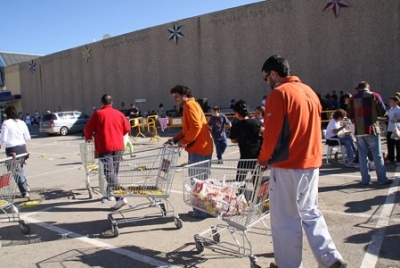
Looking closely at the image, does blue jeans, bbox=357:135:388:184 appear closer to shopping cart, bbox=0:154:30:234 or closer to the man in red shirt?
the man in red shirt

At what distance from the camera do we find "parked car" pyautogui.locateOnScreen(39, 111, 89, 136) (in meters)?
26.2


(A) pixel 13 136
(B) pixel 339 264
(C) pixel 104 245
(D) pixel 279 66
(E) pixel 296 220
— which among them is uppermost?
(D) pixel 279 66

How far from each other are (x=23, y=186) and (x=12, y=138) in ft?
3.38

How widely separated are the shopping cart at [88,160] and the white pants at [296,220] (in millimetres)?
5013

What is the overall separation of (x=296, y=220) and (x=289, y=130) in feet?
2.73

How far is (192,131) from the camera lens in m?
5.69

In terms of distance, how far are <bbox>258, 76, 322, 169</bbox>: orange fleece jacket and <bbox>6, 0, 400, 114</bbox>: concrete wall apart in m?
18.3

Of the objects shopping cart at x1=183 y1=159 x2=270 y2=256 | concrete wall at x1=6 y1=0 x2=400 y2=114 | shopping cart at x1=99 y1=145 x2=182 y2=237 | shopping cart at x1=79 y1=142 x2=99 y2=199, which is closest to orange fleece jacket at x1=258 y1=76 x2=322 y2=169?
shopping cart at x1=183 y1=159 x2=270 y2=256

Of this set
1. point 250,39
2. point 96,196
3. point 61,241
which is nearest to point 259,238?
point 61,241

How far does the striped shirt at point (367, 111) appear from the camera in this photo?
7035mm

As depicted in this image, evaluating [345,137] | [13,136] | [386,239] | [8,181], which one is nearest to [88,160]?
[13,136]

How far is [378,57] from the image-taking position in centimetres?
1956

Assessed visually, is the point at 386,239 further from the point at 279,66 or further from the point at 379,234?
the point at 279,66

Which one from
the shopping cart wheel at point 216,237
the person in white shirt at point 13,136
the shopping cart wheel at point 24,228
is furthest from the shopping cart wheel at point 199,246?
the person in white shirt at point 13,136
